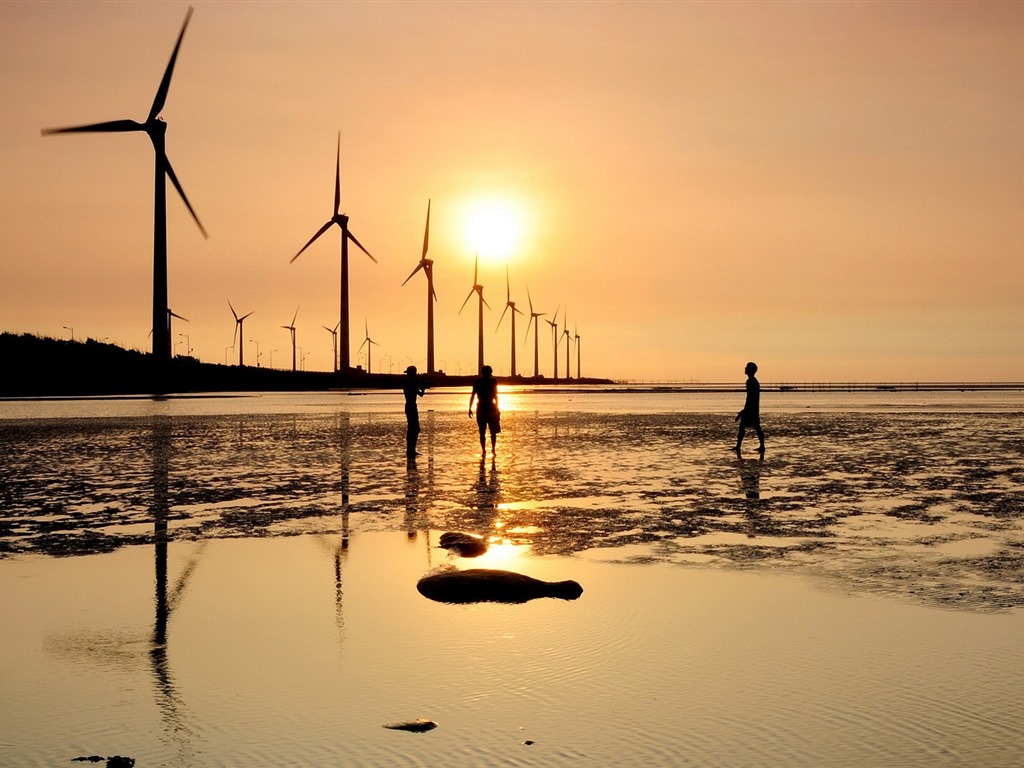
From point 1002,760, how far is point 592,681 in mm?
2657

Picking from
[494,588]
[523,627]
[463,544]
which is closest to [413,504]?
[463,544]

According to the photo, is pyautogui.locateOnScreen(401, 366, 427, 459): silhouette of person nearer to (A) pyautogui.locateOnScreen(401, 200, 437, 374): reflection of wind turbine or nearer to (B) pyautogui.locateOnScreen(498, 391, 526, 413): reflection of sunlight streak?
(B) pyautogui.locateOnScreen(498, 391, 526, 413): reflection of sunlight streak

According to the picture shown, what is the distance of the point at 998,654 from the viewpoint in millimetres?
7816

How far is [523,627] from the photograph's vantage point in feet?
29.3

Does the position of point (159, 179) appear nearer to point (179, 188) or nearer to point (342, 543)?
point (179, 188)

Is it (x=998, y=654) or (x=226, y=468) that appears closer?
(x=998, y=654)

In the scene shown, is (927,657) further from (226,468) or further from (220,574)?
(226,468)

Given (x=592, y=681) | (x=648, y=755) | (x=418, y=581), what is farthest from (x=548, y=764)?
(x=418, y=581)

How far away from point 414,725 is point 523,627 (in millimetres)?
2739

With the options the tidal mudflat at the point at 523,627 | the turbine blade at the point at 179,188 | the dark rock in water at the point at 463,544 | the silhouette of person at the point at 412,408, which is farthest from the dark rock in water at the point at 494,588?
the turbine blade at the point at 179,188

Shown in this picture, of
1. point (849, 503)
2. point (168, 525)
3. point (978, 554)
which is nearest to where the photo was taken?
point (978, 554)

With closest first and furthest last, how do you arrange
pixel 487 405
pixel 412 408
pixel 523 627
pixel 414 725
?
pixel 414 725 → pixel 523 627 → pixel 487 405 → pixel 412 408

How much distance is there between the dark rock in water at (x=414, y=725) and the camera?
623 centimetres

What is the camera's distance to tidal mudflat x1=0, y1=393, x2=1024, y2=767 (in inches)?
240
